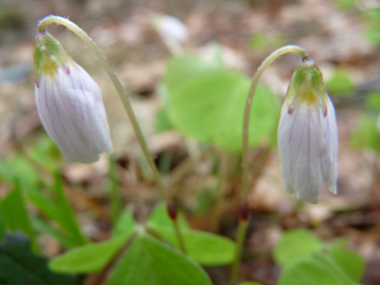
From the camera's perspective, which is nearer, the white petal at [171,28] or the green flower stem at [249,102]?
the green flower stem at [249,102]

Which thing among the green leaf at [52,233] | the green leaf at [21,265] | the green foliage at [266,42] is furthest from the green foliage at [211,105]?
the green foliage at [266,42]

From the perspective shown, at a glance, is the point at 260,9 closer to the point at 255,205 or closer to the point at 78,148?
the point at 255,205

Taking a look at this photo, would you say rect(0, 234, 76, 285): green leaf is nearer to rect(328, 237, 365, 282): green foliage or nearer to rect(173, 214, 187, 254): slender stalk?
rect(173, 214, 187, 254): slender stalk

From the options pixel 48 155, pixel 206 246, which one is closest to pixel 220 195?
pixel 206 246

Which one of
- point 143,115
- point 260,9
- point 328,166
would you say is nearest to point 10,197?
point 328,166

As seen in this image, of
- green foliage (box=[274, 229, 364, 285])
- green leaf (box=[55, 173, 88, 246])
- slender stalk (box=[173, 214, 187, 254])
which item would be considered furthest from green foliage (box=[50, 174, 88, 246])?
green foliage (box=[274, 229, 364, 285])

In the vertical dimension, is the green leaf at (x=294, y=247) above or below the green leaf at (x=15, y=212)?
below

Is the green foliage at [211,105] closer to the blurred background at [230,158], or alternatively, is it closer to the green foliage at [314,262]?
the blurred background at [230,158]
